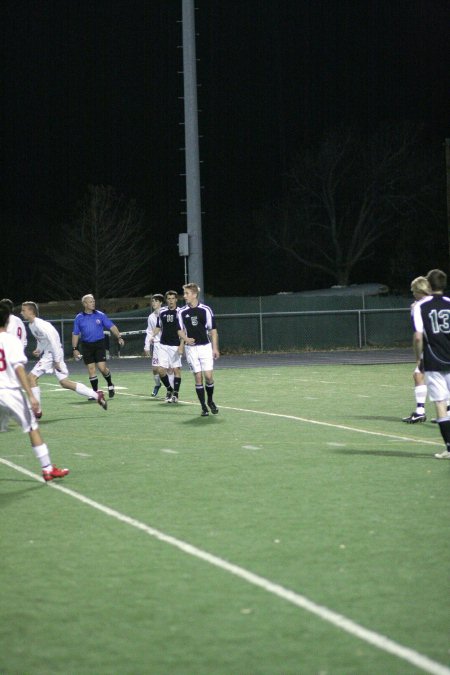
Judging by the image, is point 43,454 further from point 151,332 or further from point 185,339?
point 151,332

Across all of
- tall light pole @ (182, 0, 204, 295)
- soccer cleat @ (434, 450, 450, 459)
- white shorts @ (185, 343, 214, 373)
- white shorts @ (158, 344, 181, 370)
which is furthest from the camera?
tall light pole @ (182, 0, 204, 295)

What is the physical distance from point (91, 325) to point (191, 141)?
1146cm

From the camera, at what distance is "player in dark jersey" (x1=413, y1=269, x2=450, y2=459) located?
441 inches

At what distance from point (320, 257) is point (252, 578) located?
64339 mm

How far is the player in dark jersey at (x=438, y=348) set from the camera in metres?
11.2

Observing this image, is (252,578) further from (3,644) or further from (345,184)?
(345,184)

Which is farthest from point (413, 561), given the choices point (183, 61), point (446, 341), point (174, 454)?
point (183, 61)

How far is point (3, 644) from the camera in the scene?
5547 millimetres

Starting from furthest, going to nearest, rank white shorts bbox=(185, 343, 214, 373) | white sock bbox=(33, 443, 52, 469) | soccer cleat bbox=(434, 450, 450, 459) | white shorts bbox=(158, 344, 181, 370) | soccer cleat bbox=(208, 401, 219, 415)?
white shorts bbox=(158, 344, 181, 370)
soccer cleat bbox=(208, 401, 219, 415)
white shorts bbox=(185, 343, 214, 373)
soccer cleat bbox=(434, 450, 450, 459)
white sock bbox=(33, 443, 52, 469)

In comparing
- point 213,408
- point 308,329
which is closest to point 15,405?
point 213,408

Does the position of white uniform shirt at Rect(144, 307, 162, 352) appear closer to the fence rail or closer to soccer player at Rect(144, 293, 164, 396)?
soccer player at Rect(144, 293, 164, 396)

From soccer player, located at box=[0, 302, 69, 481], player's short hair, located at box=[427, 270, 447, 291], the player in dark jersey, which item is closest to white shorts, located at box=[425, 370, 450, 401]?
the player in dark jersey

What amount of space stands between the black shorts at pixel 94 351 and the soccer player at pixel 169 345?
47.0 inches

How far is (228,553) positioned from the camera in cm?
737
